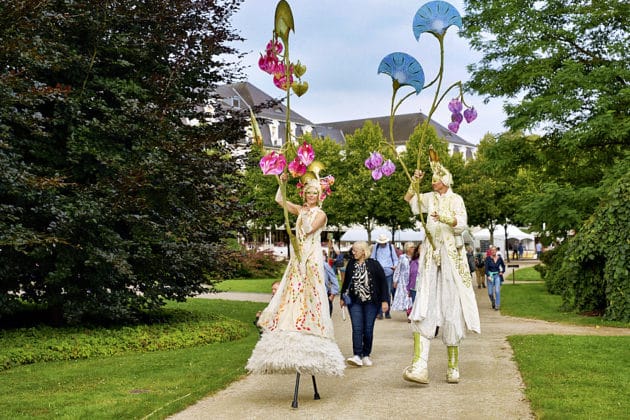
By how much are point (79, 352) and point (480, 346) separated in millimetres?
6578

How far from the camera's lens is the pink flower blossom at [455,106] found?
9663 millimetres

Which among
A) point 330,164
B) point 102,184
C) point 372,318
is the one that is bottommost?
point 372,318

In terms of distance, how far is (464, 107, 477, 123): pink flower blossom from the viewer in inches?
376

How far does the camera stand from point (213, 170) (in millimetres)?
14992

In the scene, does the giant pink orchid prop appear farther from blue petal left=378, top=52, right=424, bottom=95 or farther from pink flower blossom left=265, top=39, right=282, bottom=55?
blue petal left=378, top=52, right=424, bottom=95

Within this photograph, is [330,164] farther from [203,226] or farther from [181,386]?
[181,386]

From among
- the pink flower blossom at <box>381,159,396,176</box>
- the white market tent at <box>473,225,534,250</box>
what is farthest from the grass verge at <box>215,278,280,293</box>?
the white market tent at <box>473,225,534,250</box>

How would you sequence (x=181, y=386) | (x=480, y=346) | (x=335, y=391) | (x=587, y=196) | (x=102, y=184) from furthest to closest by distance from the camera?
(x=587, y=196)
(x=102, y=184)
(x=480, y=346)
(x=181, y=386)
(x=335, y=391)

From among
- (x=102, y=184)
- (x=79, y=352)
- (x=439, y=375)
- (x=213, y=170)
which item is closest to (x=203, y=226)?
(x=213, y=170)

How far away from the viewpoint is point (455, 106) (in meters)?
9.68

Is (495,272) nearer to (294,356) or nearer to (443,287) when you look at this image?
(443,287)

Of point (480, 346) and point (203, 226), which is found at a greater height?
point (203, 226)

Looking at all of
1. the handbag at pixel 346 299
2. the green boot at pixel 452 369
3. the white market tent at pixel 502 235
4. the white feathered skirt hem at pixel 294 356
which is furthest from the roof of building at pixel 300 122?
the white feathered skirt hem at pixel 294 356

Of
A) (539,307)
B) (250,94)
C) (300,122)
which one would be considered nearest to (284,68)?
(539,307)
